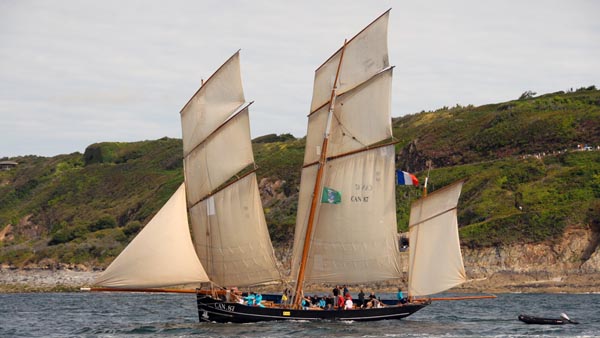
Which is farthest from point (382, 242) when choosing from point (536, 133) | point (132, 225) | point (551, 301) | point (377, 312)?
point (132, 225)

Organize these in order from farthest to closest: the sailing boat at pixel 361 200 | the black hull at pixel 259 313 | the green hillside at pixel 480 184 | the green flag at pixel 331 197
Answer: the green hillside at pixel 480 184 → the green flag at pixel 331 197 → the sailing boat at pixel 361 200 → the black hull at pixel 259 313

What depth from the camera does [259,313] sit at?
6438cm

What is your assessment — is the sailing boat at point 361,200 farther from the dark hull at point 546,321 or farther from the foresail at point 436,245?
the dark hull at point 546,321

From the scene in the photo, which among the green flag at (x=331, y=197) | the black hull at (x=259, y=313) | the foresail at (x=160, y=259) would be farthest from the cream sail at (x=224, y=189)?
the green flag at (x=331, y=197)

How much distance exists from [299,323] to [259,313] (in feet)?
9.23

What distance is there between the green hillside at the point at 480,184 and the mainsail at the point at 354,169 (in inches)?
1839

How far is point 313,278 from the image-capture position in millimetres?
67250

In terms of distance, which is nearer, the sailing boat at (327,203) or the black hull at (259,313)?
the black hull at (259,313)

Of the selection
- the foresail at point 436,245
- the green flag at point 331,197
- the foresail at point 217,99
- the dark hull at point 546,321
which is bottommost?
the dark hull at point 546,321

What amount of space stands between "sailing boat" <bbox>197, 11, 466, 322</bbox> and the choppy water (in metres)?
4.03

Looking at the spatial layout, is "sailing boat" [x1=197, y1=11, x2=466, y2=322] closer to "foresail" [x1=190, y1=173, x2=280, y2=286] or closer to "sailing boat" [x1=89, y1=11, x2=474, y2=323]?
"sailing boat" [x1=89, y1=11, x2=474, y2=323]

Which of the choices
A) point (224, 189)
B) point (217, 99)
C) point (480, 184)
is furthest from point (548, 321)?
point (480, 184)

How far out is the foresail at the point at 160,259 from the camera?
5984 centimetres

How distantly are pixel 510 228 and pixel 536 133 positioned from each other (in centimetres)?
4398
